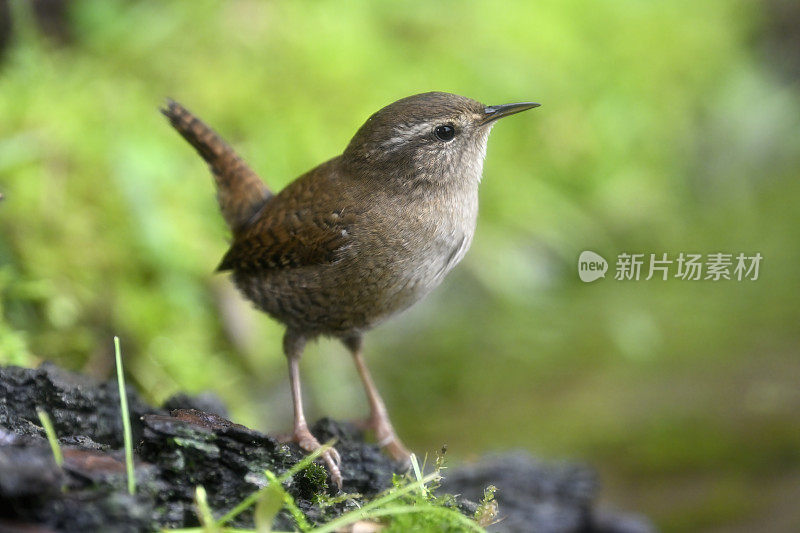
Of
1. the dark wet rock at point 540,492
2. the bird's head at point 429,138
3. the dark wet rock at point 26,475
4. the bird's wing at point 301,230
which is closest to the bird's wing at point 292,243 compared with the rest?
the bird's wing at point 301,230

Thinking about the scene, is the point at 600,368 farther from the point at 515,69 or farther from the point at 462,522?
the point at 462,522

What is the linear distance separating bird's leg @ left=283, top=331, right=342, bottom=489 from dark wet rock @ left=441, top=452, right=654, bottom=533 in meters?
0.71

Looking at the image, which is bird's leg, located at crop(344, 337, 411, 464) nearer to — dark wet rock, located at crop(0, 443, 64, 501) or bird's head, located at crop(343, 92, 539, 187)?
bird's head, located at crop(343, 92, 539, 187)

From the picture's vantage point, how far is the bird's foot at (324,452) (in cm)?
260

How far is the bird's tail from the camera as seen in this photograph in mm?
3582

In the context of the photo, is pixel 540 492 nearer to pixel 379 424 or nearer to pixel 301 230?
pixel 379 424

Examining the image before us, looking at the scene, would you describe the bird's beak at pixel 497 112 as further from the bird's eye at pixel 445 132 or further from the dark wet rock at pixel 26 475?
the dark wet rock at pixel 26 475

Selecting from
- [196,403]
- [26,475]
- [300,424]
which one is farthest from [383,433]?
[26,475]

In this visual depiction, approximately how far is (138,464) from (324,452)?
73cm

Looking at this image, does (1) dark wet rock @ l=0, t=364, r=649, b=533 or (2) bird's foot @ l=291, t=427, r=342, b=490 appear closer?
(1) dark wet rock @ l=0, t=364, r=649, b=533

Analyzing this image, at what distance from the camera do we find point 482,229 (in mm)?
5918

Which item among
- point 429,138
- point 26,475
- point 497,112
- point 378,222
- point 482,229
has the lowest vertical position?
point 26,475

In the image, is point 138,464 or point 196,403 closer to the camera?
point 138,464

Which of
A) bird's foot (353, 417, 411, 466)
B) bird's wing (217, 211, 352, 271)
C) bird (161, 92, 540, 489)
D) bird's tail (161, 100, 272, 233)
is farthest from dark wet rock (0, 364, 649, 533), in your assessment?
bird's tail (161, 100, 272, 233)
